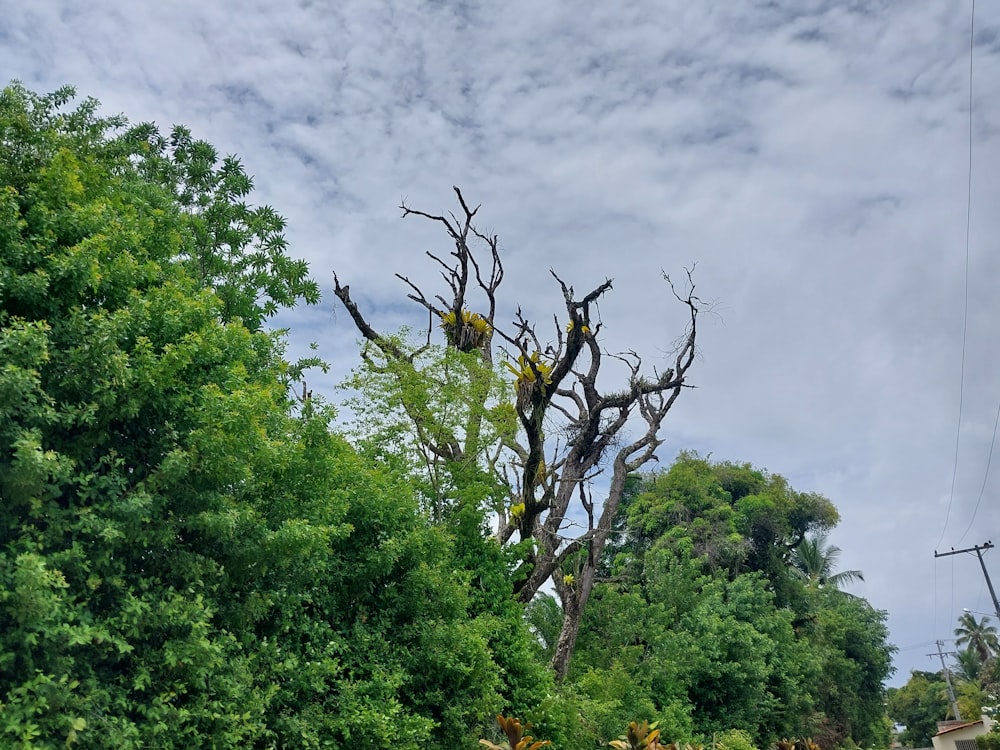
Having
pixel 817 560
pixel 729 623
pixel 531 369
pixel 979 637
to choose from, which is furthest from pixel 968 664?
pixel 531 369

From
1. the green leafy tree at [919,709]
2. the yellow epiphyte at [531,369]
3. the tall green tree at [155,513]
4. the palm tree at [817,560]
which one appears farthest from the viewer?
the green leafy tree at [919,709]

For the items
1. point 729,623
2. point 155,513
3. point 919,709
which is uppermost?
point 919,709

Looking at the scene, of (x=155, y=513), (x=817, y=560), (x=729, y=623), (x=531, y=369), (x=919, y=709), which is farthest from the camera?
(x=919, y=709)

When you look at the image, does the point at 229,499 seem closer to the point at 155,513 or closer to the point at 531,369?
the point at 155,513

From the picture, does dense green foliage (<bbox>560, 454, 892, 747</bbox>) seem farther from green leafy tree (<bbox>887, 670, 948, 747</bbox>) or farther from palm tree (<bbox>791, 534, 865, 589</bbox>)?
green leafy tree (<bbox>887, 670, 948, 747</bbox>)

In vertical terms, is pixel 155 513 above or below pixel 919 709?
below

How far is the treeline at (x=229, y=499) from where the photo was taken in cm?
503

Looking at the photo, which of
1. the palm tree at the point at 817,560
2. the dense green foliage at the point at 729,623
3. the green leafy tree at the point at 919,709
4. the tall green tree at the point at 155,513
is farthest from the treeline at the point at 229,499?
the green leafy tree at the point at 919,709

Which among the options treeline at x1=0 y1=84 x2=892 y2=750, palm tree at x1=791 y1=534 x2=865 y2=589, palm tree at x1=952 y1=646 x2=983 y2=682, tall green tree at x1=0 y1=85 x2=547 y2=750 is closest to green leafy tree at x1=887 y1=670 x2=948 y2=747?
palm tree at x1=952 y1=646 x2=983 y2=682

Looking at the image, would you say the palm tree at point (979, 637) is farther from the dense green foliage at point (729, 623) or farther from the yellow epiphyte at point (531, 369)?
the yellow epiphyte at point (531, 369)

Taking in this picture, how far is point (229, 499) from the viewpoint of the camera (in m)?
6.03

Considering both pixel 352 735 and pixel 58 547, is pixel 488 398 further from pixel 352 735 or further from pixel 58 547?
pixel 58 547

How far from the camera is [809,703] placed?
22297 millimetres

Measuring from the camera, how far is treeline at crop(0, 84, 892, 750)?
5031mm
